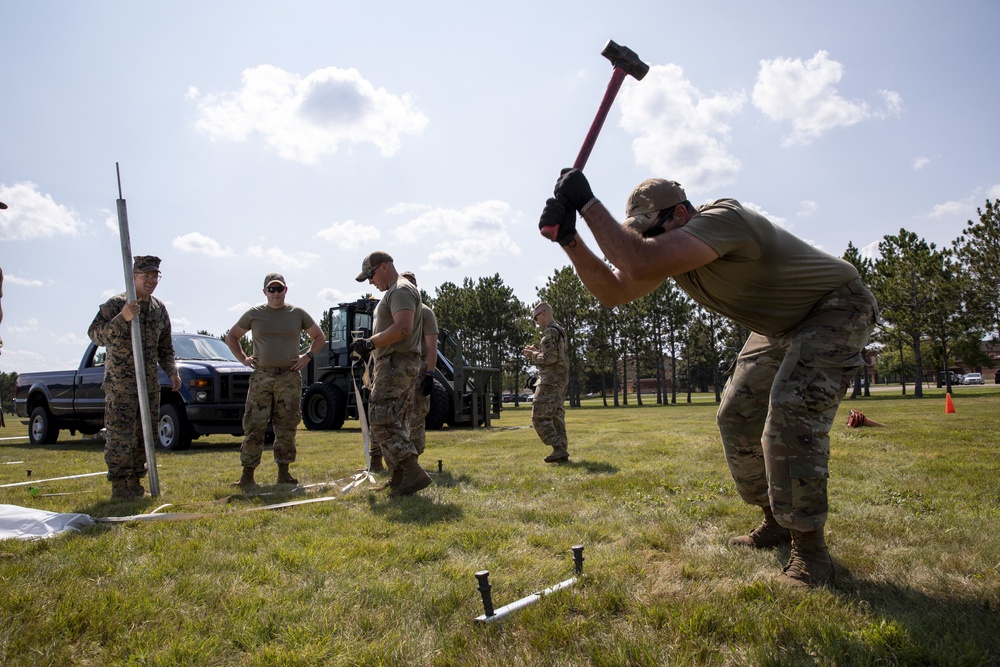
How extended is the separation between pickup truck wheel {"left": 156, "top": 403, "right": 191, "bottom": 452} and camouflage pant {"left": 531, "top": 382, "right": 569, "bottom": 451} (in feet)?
19.9

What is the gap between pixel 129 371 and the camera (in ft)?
18.2

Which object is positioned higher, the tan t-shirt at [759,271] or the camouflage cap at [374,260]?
the camouflage cap at [374,260]

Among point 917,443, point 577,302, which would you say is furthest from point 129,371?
point 577,302

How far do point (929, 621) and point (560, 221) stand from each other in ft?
6.49

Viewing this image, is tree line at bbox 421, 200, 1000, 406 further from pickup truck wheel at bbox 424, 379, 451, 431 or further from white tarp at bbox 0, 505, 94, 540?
white tarp at bbox 0, 505, 94, 540

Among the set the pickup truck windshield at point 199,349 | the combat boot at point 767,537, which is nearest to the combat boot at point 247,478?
the combat boot at point 767,537

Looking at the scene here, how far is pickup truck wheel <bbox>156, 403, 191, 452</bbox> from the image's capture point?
10.1m

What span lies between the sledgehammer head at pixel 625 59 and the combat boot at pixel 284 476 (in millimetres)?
4838

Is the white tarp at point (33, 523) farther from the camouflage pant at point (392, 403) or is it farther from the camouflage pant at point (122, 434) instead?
the camouflage pant at point (392, 403)

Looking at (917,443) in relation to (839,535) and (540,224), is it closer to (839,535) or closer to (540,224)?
(839,535)

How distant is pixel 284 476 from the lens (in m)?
6.12

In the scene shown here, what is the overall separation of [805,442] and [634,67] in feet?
6.15

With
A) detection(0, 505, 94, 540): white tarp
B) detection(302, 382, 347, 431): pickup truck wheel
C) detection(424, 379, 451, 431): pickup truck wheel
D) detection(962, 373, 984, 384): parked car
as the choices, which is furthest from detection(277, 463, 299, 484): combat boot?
detection(962, 373, 984, 384): parked car

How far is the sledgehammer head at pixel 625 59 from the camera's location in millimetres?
2943
